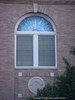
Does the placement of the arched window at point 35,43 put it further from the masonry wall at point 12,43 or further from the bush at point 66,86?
the bush at point 66,86

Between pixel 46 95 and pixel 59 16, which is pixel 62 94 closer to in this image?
pixel 46 95

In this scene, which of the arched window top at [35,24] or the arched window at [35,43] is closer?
the arched window at [35,43]

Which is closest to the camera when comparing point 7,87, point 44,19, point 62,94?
point 62,94

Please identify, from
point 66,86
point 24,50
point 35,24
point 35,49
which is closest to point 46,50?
point 35,49

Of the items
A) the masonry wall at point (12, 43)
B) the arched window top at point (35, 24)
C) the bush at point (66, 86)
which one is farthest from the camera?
the arched window top at point (35, 24)

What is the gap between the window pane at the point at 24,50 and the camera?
13320mm

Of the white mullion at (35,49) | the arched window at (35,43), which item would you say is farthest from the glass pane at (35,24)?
the white mullion at (35,49)

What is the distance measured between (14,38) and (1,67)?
144cm

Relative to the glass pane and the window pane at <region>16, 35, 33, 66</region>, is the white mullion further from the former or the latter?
the glass pane

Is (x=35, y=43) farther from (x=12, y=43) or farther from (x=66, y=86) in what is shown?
(x=66, y=86)

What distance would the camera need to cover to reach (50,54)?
13.5 m

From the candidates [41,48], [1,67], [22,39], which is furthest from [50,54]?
[1,67]

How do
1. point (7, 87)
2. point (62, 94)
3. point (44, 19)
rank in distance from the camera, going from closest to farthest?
point (62, 94), point (7, 87), point (44, 19)

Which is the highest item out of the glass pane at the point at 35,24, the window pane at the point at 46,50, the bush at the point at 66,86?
the glass pane at the point at 35,24
